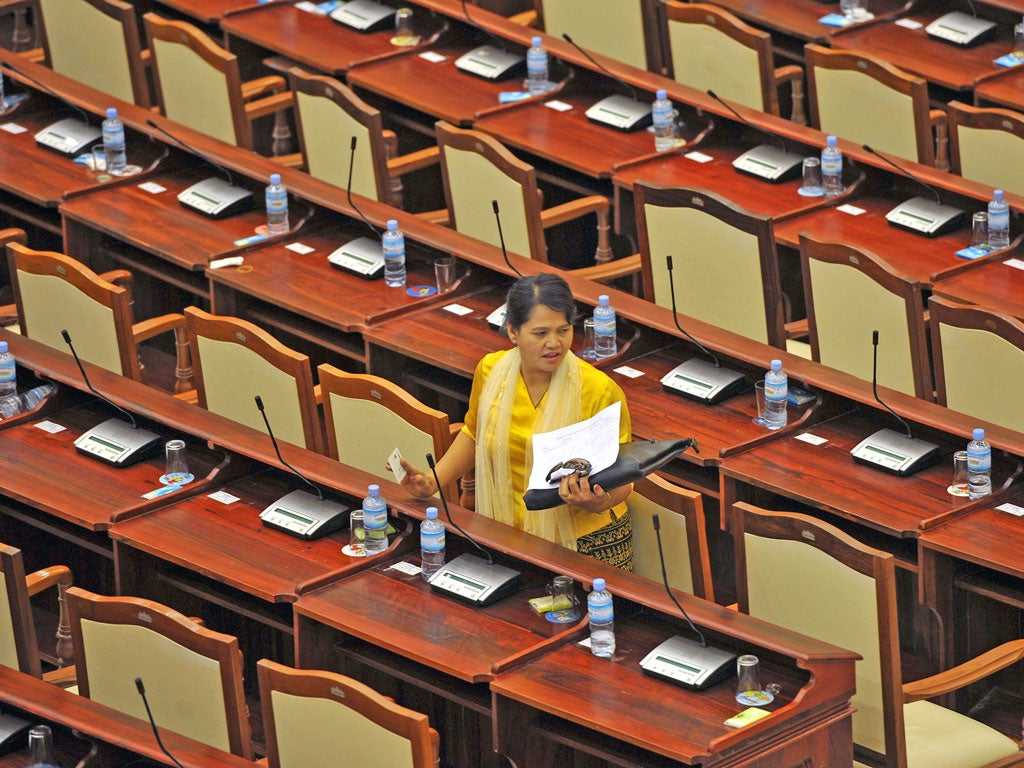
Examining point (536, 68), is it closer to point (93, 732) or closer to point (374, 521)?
point (374, 521)

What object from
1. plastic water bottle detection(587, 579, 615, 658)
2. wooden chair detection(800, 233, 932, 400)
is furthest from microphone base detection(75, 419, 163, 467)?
wooden chair detection(800, 233, 932, 400)

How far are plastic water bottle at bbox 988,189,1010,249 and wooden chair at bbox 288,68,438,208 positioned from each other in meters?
1.88

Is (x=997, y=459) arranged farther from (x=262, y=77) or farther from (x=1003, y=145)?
(x=262, y=77)

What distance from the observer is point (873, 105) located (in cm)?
804

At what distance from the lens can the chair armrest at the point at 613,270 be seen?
24.1ft

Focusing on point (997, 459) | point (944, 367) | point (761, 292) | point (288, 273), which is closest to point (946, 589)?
point (997, 459)

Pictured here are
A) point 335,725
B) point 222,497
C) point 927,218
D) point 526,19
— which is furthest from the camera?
point 526,19

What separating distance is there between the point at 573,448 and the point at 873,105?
304 cm

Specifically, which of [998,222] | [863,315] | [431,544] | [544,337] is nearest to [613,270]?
[863,315]

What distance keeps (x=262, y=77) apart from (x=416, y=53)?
2.09ft

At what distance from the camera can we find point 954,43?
28.3 ft

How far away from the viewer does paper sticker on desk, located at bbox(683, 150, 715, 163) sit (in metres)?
7.80

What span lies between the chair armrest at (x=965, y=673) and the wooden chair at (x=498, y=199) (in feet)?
7.16

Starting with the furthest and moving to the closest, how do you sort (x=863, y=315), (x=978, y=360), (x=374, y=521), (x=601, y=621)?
(x=863, y=315) < (x=978, y=360) < (x=374, y=521) < (x=601, y=621)
